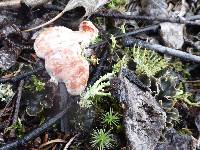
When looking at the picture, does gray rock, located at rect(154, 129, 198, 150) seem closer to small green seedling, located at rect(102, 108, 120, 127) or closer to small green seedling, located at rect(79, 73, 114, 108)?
small green seedling, located at rect(102, 108, 120, 127)

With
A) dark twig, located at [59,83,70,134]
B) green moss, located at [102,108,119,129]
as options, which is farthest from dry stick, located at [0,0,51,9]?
green moss, located at [102,108,119,129]

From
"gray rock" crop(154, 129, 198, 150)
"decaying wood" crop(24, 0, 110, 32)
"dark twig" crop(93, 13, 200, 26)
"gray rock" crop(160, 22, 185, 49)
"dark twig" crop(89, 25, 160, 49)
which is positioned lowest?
"gray rock" crop(154, 129, 198, 150)

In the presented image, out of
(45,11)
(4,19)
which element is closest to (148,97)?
(45,11)

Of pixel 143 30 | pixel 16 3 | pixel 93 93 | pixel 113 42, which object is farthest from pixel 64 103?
pixel 143 30

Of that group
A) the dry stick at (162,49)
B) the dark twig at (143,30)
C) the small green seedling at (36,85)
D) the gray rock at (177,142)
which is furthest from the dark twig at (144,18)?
the gray rock at (177,142)

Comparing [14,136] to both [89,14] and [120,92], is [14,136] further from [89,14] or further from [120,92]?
[89,14]

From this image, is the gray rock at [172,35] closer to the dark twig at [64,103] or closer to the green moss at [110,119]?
the green moss at [110,119]
